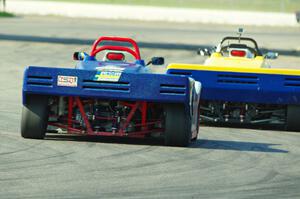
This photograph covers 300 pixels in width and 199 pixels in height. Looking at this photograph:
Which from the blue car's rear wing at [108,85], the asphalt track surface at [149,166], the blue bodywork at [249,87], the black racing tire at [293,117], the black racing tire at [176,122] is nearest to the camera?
the asphalt track surface at [149,166]

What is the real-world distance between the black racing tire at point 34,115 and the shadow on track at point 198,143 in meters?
0.35

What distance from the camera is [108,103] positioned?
1335cm

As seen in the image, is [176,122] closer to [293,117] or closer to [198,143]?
[198,143]

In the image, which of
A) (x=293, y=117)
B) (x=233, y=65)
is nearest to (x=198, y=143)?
(x=293, y=117)

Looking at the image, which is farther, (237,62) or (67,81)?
(237,62)

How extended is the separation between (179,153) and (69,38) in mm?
30890

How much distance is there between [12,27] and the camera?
167ft

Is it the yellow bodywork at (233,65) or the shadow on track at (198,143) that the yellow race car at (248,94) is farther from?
the shadow on track at (198,143)

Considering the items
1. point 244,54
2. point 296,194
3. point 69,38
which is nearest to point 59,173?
point 296,194

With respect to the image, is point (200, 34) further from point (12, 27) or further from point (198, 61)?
point (198, 61)

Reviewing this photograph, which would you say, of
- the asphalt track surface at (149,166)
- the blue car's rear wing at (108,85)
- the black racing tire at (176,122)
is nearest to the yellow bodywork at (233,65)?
the asphalt track surface at (149,166)

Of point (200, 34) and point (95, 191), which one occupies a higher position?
point (95, 191)

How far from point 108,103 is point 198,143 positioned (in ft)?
4.45

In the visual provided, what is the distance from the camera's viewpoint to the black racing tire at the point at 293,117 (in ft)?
53.5
